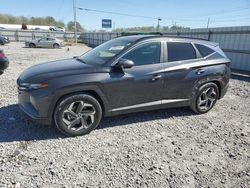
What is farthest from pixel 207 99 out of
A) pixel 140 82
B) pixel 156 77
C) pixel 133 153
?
pixel 133 153

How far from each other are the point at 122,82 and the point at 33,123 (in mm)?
1883

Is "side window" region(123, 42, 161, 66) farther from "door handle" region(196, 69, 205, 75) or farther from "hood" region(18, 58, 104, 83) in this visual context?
"door handle" region(196, 69, 205, 75)

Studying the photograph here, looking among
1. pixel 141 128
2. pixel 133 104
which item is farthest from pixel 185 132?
pixel 133 104

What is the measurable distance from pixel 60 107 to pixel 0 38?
989 inches

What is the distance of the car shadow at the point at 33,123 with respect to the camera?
3717 millimetres

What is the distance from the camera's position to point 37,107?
3.50m

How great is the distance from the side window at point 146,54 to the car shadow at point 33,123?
4.06ft

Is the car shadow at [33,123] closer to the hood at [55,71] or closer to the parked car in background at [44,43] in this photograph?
the hood at [55,71]

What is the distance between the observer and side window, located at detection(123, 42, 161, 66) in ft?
13.3

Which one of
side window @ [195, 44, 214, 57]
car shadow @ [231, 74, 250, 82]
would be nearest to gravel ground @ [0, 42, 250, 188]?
side window @ [195, 44, 214, 57]

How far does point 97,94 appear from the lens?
381 cm

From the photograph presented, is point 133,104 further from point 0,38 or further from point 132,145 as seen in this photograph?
point 0,38

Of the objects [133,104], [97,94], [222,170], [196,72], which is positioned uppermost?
[196,72]

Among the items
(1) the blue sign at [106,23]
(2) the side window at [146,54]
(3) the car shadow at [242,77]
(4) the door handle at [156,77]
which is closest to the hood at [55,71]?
(2) the side window at [146,54]
